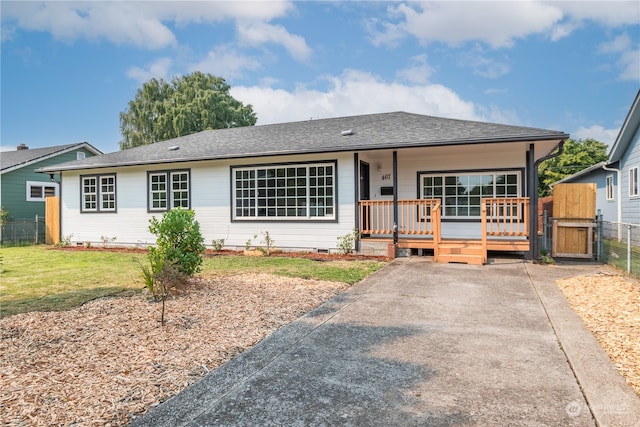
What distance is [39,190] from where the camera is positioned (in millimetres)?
19000

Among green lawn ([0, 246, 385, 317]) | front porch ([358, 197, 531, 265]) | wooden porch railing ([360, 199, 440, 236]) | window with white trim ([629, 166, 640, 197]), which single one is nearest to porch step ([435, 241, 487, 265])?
front porch ([358, 197, 531, 265])

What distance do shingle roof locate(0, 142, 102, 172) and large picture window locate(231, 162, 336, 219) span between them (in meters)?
13.1

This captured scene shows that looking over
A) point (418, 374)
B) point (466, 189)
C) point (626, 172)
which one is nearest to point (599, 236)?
point (466, 189)

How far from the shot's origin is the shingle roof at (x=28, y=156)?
17.9 m

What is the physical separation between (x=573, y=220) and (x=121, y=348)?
9895 millimetres

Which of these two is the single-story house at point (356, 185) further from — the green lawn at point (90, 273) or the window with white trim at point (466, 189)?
the green lawn at point (90, 273)

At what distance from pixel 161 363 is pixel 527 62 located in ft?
61.8

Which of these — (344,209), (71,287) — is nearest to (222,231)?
(344,209)

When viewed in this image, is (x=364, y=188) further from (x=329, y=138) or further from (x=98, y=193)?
(x=98, y=193)

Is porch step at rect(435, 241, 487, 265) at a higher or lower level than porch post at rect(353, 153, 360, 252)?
lower

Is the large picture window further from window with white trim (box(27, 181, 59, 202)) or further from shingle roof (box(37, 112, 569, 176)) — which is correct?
window with white trim (box(27, 181, 59, 202))

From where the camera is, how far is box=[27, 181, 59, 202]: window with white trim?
1847 cm

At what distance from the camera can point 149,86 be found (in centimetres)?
3397

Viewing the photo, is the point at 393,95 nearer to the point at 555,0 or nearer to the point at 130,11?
the point at 555,0
